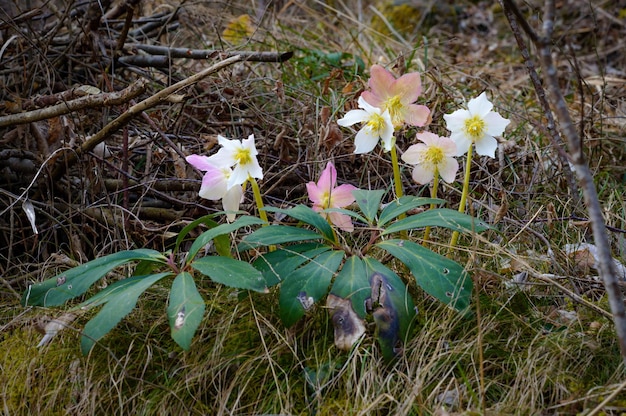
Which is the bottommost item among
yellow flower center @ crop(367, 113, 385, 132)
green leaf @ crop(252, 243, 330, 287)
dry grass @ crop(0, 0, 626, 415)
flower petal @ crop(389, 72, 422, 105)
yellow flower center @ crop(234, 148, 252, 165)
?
dry grass @ crop(0, 0, 626, 415)

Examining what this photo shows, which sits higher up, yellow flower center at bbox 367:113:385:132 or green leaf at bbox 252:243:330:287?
yellow flower center at bbox 367:113:385:132

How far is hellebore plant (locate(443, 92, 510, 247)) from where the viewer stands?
166cm

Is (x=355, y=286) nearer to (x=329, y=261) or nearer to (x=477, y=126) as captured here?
(x=329, y=261)

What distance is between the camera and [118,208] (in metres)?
2.18

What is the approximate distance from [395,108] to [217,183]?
51 centimetres

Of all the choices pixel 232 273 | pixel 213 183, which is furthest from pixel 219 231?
pixel 213 183

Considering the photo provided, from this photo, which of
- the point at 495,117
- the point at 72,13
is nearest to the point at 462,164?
the point at 495,117

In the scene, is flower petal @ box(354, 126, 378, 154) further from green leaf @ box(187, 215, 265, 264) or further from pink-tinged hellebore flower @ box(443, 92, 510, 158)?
green leaf @ box(187, 215, 265, 264)

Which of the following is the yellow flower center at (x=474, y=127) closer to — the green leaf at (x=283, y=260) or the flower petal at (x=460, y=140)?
the flower petal at (x=460, y=140)

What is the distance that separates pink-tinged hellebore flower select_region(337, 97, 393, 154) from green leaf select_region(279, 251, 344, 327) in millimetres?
344

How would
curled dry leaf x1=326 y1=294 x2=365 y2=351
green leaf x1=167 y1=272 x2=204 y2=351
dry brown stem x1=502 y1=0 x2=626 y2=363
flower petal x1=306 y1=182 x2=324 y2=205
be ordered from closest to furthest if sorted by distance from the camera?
dry brown stem x1=502 y1=0 x2=626 y2=363 → green leaf x1=167 y1=272 x2=204 y2=351 → curled dry leaf x1=326 y1=294 x2=365 y2=351 → flower petal x1=306 y1=182 x2=324 y2=205

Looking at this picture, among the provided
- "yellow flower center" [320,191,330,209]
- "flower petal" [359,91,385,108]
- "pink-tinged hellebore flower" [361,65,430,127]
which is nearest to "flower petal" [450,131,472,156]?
"pink-tinged hellebore flower" [361,65,430,127]

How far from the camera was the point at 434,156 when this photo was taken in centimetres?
175

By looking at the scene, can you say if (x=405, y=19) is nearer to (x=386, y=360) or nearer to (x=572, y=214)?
(x=572, y=214)
